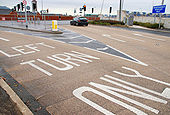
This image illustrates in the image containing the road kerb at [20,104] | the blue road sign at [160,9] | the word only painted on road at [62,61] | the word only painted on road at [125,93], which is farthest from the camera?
the blue road sign at [160,9]

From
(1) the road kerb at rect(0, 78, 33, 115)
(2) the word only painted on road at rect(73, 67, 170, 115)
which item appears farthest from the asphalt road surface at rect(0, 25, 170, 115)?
(1) the road kerb at rect(0, 78, 33, 115)

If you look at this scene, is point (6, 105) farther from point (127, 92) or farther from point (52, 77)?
point (127, 92)

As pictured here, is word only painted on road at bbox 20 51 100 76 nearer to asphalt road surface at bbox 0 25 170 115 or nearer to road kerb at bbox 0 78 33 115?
asphalt road surface at bbox 0 25 170 115

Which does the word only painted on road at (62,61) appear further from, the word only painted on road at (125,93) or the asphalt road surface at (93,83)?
the word only painted on road at (125,93)

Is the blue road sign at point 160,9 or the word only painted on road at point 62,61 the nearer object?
the word only painted on road at point 62,61

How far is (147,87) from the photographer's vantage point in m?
4.68

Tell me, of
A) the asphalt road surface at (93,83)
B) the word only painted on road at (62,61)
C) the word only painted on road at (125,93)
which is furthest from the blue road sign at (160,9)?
the word only painted on road at (125,93)

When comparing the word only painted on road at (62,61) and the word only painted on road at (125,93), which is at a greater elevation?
the word only painted on road at (62,61)

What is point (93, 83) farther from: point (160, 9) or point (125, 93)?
point (160, 9)

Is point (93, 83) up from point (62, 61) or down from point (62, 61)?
down

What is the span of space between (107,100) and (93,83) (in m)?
1.01

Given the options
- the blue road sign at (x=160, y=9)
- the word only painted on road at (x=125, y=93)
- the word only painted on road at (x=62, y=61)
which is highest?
the blue road sign at (x=160, y=9)

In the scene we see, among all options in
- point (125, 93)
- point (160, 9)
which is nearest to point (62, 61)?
point (125, 93)

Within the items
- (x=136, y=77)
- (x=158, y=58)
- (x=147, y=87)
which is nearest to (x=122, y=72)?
(x=136, y=77)
